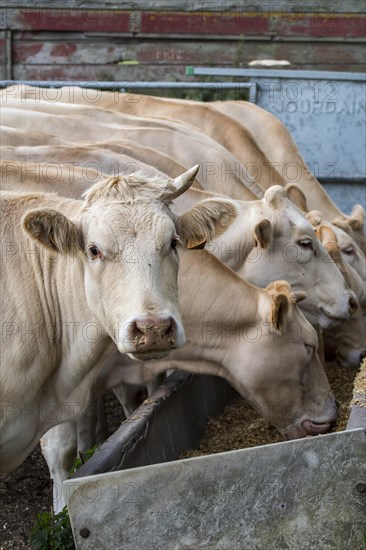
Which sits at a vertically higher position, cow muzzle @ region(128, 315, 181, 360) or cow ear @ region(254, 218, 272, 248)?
cow muzzle @ region(128, 315, 181, 360)

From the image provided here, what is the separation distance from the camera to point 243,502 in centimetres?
362

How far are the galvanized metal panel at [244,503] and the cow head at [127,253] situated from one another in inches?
20.1

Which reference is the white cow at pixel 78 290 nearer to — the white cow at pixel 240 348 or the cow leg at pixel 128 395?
the white cow at pixel 240 348

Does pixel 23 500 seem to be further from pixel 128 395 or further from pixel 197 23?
pixel 197 23

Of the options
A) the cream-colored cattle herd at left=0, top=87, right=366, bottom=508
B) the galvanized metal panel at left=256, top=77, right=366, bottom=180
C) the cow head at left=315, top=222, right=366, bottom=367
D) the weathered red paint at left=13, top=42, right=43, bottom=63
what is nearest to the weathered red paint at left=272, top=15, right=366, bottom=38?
the weathered red paint at left=13, top=42, right=43, bottom=63

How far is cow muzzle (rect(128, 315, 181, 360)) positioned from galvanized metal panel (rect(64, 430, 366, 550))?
17.8 inches

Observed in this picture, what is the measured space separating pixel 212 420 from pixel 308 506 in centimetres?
237

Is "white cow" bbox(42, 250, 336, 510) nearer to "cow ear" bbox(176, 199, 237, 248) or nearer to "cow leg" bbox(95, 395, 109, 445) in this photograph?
"cow ear" bbox(176, 199, 237, 248)

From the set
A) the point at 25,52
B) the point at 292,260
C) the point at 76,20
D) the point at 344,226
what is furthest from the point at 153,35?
the point at 292,260

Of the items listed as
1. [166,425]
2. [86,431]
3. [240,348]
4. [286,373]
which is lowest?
[86,431]

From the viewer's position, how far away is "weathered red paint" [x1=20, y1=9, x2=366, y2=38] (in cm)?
1323

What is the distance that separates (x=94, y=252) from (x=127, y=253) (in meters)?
0.19

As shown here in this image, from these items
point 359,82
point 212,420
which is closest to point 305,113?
point 359,82

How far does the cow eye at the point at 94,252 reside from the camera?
4066mm
